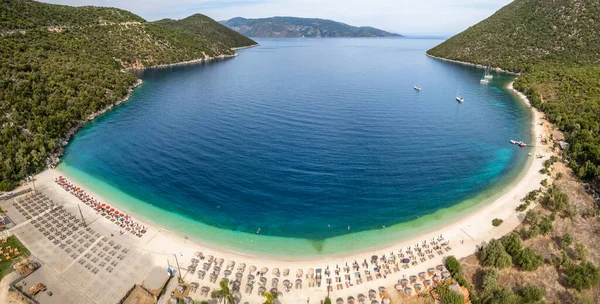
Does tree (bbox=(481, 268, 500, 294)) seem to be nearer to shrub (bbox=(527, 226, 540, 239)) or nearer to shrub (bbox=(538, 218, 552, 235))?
shrub (bbox=(527, 226, 540, 239))

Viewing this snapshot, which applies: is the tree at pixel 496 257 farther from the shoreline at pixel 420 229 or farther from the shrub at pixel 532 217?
the shrub at pixel 532 217

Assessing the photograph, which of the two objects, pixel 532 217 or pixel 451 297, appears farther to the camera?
pixel 532 217

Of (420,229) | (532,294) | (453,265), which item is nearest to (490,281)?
(532,294)

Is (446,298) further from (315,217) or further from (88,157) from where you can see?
(88,157)

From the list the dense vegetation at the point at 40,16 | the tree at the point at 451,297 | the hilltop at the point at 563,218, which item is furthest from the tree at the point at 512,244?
the dense vegetation at the point at 40,16

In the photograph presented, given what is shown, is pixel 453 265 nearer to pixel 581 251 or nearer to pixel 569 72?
pixel 581 251

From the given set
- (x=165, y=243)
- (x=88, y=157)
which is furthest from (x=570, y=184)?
(x=88, y=157)
